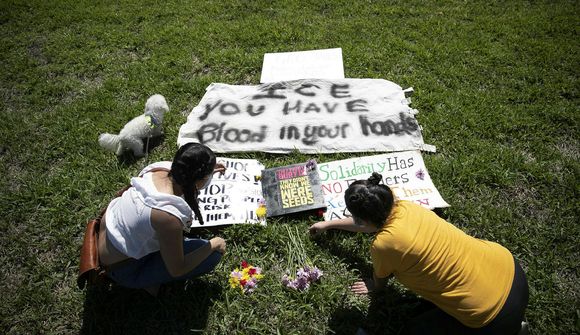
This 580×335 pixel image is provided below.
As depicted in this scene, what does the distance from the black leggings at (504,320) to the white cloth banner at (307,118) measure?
5.44 ft

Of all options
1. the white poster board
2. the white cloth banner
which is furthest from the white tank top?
the white poster board

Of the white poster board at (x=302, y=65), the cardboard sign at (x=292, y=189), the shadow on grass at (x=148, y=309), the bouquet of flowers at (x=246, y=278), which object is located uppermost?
the white poster board at (x=302, y=65)

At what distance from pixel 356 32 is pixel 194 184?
12.1 feet

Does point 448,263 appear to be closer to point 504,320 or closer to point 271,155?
point 504,320

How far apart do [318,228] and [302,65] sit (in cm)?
243

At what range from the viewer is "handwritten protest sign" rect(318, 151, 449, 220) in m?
2.94

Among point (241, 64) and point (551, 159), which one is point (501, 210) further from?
point (241, 64)

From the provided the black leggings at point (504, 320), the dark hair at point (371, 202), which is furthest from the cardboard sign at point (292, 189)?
the black leggings at point (504, 320)

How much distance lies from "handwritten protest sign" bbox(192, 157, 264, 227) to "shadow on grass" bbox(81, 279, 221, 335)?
0.53 m

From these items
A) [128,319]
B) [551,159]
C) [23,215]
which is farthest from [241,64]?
[551,159]

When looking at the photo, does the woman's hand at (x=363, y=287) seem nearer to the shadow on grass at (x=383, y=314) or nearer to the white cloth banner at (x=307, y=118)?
the shadow on grass at (x=383, y=314)

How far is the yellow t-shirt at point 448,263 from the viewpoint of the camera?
6.07ft

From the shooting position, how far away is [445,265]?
6.19 feet

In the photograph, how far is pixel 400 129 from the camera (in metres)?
3.54
